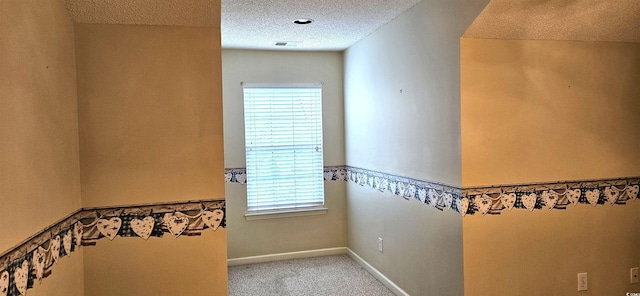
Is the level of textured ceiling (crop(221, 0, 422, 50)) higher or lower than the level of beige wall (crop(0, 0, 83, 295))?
higher

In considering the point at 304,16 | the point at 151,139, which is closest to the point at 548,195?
the point at 304,16

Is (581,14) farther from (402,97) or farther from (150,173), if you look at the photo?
(150,173)

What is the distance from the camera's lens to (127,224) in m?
2.16

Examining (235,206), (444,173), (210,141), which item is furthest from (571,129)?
(235,206)

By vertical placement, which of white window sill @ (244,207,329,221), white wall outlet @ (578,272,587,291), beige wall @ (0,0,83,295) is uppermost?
beige wall @ (0,0,83,295)

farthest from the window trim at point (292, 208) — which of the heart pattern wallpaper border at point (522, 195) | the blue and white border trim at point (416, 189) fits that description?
the heart pattern wallpaper border at point (522, 195)

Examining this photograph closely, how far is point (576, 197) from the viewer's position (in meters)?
2.69

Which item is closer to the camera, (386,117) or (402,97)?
(402,97)

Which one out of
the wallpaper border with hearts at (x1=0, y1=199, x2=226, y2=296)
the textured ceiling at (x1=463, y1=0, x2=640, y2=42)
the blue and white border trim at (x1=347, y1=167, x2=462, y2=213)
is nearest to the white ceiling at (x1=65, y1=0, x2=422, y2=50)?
the textured ceiling at (x1=463, y1=0, x2=640, y2=42)

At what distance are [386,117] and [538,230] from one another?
1.40m

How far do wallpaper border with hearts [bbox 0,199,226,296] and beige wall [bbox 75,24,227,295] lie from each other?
40 mm

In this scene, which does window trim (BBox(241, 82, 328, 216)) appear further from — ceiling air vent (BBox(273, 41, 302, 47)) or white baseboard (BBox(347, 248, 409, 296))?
white baseboard (BBox(347, 248, 409, 296))

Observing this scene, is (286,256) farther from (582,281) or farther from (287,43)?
(582,281)

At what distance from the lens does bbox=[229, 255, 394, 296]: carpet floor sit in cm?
352
